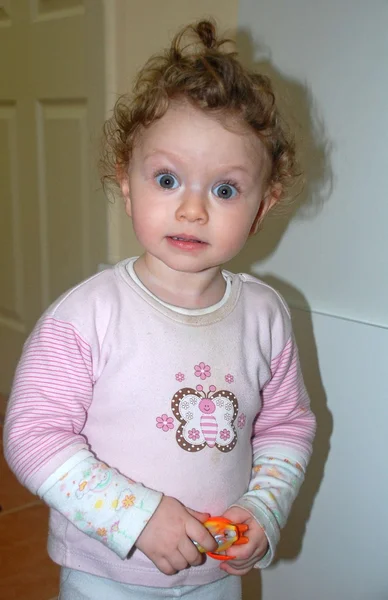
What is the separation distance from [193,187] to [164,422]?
256mm

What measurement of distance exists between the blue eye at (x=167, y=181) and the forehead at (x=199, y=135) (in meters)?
0.03

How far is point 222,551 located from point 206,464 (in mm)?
93

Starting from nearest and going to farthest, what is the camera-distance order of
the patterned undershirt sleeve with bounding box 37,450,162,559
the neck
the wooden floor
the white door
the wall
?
the patterned undershirt sleeve with bounding box 37,450,162,559
the neck
the wall
the wooden floor
the white door

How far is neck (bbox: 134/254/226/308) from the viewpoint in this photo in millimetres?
750

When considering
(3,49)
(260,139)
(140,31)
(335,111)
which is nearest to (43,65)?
(3,49)

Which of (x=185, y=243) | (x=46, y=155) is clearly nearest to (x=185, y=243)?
(x=185, y=243)

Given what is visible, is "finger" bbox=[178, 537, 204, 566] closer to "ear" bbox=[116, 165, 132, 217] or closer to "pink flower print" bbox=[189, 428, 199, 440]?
"pink flower print" bbox=[189, 428, 199, 440]

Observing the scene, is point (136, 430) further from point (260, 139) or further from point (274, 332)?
point (260, 139)

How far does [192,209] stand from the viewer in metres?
0.67

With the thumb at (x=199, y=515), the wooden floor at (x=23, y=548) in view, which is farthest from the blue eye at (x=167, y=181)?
the wooden floor at (x=23, y=548)

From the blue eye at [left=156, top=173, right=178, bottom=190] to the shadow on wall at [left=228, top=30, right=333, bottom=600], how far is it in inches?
12.9

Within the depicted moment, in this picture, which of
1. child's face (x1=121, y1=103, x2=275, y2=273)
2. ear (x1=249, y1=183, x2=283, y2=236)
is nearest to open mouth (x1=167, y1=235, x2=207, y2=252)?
child's face (x1=121, y1=103, x2=275, y2=273)

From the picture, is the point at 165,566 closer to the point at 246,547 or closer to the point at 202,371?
the point at 246,547

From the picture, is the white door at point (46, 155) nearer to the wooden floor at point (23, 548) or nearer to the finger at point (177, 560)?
the wooden floor at point (23, 548)
